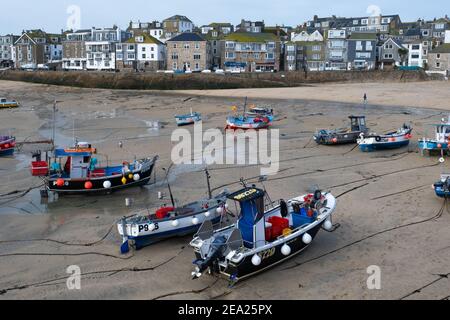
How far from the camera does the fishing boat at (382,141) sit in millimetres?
24203

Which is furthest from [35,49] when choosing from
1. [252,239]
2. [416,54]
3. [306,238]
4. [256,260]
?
[256,260]

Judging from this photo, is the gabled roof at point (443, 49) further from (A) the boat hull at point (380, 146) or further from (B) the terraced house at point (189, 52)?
(A) the boat hull at point (380, 146)

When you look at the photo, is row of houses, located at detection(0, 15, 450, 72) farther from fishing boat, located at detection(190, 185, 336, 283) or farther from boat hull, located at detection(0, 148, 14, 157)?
fishing boat, located at detection(190, 185, 336, 283)

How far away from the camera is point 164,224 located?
13211mm

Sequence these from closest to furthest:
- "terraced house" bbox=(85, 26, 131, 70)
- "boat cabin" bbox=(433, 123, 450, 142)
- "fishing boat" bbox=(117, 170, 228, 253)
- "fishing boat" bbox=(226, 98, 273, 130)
Result: 1. "fishing boat" bbox=(117, 170, 228, 253)
2. "boat cabin" bbox=(433, 123, 450, 142)
3. "fishing boat" bbox=(226, 98, 273, 130)
4. "terraced house" bbox=(85, 26, 131, 70)

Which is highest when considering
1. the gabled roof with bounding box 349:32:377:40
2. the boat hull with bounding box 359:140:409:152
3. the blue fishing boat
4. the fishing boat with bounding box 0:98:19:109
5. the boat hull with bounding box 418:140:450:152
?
the gabled roof with bounding box 349:32:377:40

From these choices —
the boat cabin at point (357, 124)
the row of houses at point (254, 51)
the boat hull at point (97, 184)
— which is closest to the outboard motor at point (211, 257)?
the boat hull at point (97, 184)

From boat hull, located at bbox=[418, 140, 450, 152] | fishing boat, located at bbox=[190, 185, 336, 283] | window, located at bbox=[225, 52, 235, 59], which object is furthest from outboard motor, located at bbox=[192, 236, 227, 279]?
window, located at bbox=[225, 52, 235, 59]

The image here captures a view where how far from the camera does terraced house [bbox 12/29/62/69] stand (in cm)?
9131

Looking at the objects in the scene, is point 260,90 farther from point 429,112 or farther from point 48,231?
point 48,231

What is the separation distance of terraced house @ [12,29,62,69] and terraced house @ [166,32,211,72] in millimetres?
27680

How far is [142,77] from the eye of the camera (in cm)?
→ 6262
